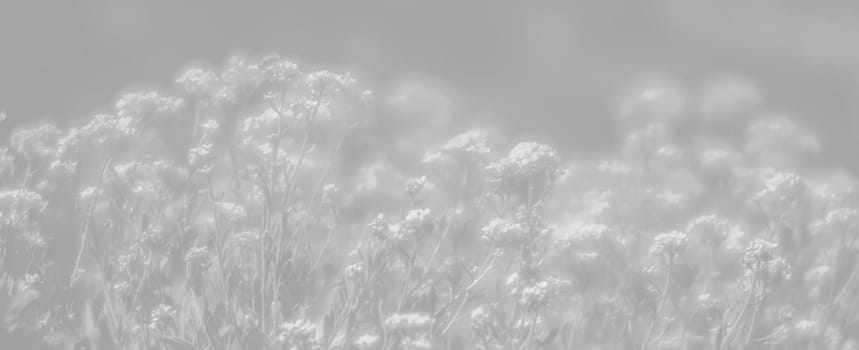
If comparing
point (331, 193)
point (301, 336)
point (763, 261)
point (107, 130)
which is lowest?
point (301, 336)

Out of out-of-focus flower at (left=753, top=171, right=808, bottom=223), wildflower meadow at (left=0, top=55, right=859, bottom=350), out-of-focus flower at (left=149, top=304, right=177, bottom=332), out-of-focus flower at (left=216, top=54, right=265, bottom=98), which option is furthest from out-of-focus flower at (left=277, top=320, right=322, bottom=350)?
out-of-focus flower at (left=753, top=171, right=808, bottom=223)

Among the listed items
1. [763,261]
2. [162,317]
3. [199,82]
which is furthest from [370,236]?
[763,261]

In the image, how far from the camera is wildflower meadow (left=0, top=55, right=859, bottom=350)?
323cm

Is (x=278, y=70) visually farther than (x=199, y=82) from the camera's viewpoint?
No

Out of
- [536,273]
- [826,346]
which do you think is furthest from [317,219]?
[826,346]

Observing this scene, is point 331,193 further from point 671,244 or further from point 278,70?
point 671,244

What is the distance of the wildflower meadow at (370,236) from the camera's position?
3.23m

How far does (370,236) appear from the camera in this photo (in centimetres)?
364

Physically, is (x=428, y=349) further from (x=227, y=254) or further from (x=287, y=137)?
(x=287, y=137)

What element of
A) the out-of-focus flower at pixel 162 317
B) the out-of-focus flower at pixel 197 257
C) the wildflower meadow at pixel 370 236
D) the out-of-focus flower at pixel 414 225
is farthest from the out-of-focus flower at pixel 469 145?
the out-of-focus flower at pixel 162 317

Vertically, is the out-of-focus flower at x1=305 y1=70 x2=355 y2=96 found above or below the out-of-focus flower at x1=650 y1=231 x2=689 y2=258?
above

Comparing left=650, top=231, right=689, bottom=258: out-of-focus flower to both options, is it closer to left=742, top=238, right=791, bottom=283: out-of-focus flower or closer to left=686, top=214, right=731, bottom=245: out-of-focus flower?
left=742, top=238, right=791, bottom=283: out-of-focus flower

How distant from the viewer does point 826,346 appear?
12.7 ft

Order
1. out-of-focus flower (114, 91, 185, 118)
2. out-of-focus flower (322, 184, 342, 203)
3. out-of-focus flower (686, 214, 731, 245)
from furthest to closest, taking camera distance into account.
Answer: out-of-focus flower (114, 91, 185, 118) → out-of-focus flower (686, 214, 731, 245) → out-of-focus flower (322, 184, 342, 203)
